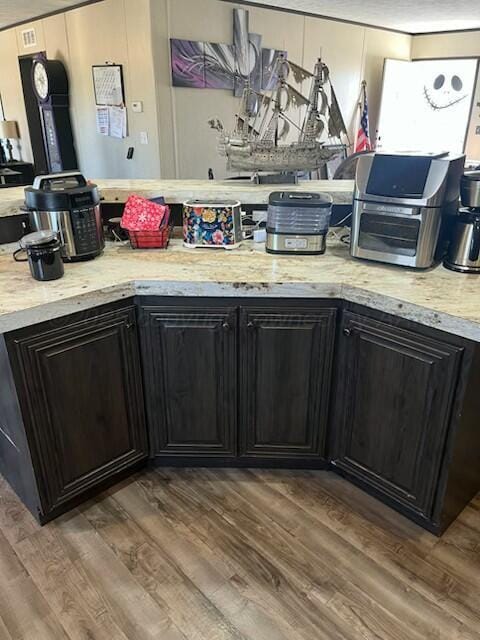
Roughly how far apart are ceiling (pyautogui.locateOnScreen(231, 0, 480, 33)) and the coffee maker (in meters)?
3.98

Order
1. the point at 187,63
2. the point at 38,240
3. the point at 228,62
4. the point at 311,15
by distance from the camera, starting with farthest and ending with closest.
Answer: the point at 311,15
the point at 228,62
the point at 187,63
the point at 38,240

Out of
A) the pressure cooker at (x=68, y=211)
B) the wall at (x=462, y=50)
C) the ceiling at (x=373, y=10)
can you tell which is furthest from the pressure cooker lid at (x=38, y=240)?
the wall at (x=462, y=50)

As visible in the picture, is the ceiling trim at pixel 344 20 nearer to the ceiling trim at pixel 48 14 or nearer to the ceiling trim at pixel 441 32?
the ceiling trim at pixel 441 32

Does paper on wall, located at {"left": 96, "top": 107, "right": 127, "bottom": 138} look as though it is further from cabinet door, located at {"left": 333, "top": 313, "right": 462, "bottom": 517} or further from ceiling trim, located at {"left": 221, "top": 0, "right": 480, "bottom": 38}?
cabinet door, located at {"left": 333, "top": 313, "right": 462, "bottom": 517}

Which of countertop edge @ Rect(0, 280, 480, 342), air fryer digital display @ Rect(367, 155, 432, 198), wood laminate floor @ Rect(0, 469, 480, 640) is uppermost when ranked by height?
air fryer digital display @ Rect(367, 155, 432, 198)

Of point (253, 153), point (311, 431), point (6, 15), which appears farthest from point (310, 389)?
point (6, 15)

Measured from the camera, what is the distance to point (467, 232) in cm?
170

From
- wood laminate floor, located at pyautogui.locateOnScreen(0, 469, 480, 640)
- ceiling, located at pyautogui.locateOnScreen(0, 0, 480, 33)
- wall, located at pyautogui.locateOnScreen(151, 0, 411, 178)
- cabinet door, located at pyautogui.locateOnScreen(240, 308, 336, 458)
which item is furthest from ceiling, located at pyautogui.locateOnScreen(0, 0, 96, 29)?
wood laminate floor, located at pyautogui.locateOnScreen(0, 469, 480, 640)

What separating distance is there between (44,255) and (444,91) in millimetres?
6681

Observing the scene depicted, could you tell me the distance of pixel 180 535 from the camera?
1.78m

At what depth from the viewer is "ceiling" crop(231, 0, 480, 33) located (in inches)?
186

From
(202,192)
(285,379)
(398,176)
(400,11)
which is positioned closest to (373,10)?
(400,11)

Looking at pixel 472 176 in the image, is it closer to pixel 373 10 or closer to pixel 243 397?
pixel 243 397

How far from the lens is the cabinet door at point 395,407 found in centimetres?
156
